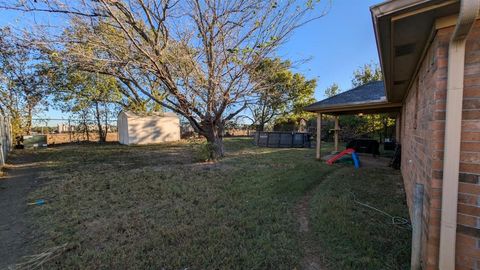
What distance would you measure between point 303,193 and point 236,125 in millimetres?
20187

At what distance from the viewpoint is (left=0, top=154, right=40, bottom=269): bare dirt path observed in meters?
2.79

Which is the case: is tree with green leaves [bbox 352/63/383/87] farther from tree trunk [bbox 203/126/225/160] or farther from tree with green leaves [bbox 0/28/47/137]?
tree with green leaves [bbox 0/28/47/137]

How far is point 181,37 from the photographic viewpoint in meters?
6.54

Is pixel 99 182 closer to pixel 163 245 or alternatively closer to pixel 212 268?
pixel 163 245

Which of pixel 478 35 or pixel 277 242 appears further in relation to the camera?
pixel 277 242

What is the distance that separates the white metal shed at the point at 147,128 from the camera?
602 inches

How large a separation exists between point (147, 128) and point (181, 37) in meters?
11.1

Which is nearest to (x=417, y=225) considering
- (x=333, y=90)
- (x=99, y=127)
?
(x=99, y=127)

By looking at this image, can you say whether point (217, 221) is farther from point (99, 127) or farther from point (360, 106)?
point (99, 127)

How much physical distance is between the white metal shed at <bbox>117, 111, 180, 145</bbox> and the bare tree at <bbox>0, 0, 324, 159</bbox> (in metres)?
8.73

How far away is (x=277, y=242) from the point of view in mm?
2750

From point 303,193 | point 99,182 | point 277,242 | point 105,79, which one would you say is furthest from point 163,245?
point 105,79

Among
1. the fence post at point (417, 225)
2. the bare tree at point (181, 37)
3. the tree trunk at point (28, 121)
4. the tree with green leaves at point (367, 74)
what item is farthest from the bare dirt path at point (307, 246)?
the tree with green leaves at point (367, 74)

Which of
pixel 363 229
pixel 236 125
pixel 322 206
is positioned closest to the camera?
pixel 363 229
